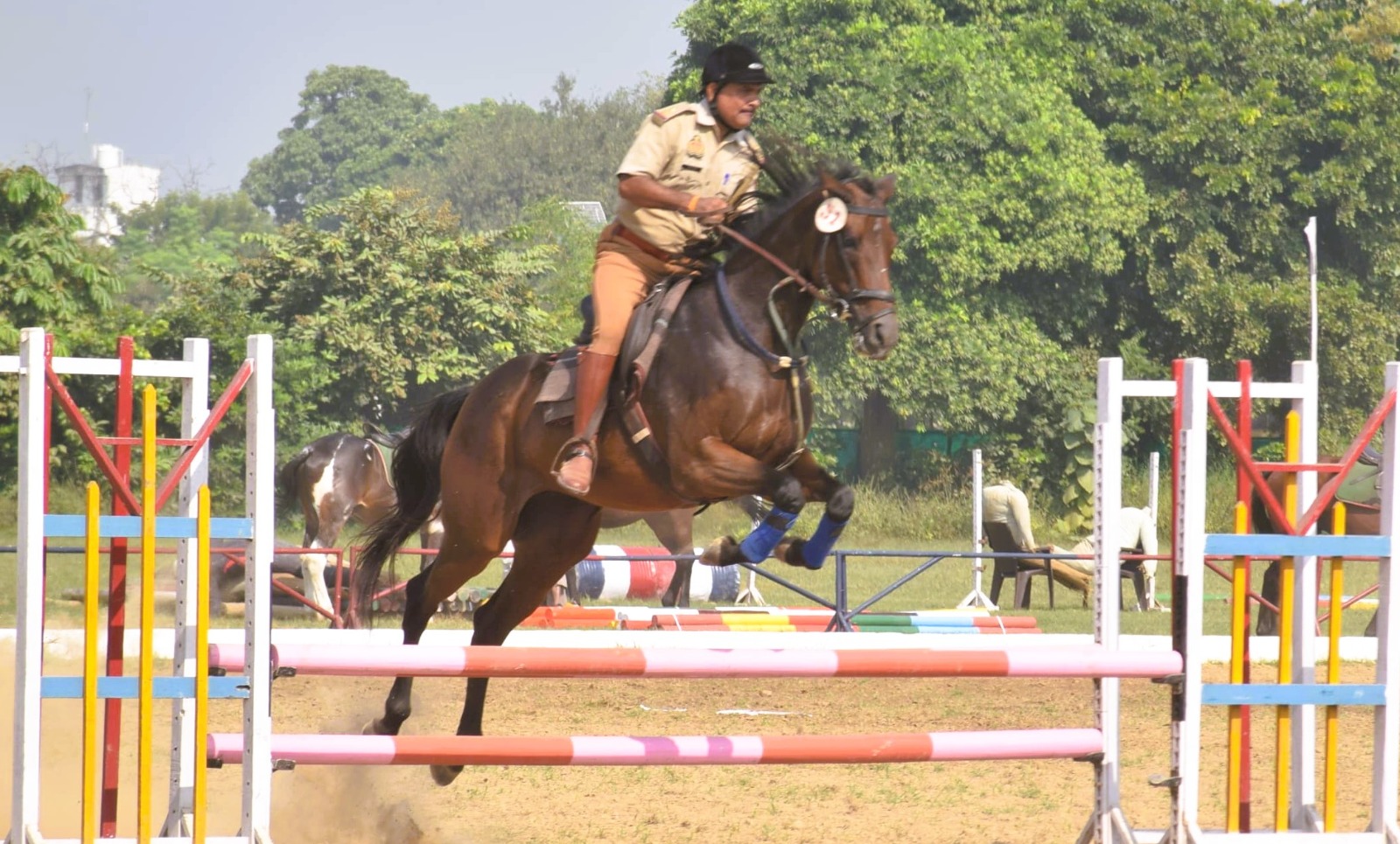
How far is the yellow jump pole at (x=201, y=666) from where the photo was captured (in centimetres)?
367

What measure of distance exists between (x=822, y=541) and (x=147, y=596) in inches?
77.9

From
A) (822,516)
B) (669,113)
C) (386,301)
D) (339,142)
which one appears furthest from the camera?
(339,142)

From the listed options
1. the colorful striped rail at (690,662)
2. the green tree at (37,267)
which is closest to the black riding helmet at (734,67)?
the colorful striped rail at (690,662)

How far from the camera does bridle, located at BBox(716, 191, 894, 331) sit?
4723 mm

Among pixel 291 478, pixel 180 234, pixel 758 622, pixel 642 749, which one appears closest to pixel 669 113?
pixel 642 749

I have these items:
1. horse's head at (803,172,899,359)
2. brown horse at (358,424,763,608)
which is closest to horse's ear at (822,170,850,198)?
horse's head at (803,172,899,359)

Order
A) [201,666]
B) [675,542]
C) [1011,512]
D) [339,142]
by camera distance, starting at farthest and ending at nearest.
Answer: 1. [339,142]
2. [1011,512]
3. [675,542]
4. [201,666]

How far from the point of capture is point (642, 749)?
400cm

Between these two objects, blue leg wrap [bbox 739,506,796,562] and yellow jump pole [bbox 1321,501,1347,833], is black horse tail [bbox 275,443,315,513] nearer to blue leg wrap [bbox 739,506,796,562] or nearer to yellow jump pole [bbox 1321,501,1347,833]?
blue leg wrap [bbox 739,506,796,562]

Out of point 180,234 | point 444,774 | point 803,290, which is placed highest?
point 180,234

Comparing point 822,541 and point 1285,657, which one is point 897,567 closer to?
point 822,541

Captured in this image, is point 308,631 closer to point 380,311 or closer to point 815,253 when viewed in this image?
point 815,253

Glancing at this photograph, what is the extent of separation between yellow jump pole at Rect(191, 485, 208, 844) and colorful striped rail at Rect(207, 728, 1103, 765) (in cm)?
16

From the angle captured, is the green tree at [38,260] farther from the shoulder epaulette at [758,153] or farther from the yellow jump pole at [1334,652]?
the yellow jump pole at [1334,652]
